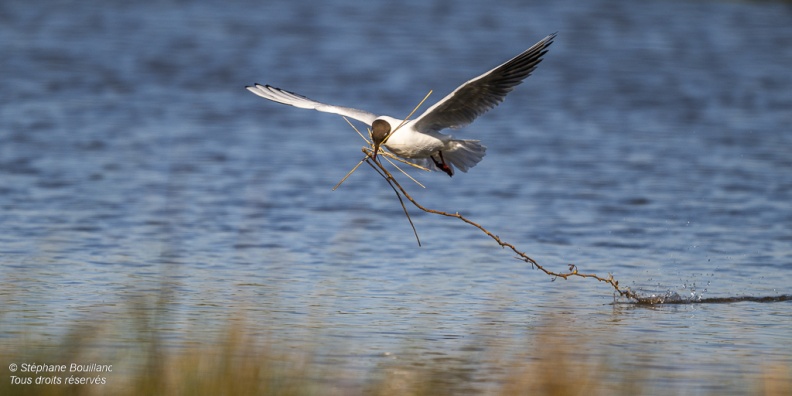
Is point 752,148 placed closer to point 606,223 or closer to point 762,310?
point 606,223

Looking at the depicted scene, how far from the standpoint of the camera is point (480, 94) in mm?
7852

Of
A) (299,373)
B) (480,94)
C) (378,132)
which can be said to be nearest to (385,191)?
(480,94)

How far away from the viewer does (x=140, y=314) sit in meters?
6.37

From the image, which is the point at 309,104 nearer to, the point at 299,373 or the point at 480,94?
the point at 480,94

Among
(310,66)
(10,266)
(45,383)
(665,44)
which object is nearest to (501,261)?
(10,266)

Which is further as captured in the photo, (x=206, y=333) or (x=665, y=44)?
(x=665, y=44)

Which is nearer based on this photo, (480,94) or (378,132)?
(378,132)

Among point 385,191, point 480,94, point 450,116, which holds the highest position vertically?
point 480,94

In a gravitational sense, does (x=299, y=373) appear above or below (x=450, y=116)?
below

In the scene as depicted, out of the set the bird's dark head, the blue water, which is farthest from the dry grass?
the bird's dark head

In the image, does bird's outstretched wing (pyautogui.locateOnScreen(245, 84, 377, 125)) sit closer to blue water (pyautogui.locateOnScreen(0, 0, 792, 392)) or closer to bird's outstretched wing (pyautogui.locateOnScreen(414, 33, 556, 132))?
bird's outstretched wing (pyautogui.locateOnScreen(414, 33, 556, 132))

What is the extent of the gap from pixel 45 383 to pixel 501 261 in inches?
221

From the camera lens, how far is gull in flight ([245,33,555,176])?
290 inches

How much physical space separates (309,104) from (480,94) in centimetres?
107
